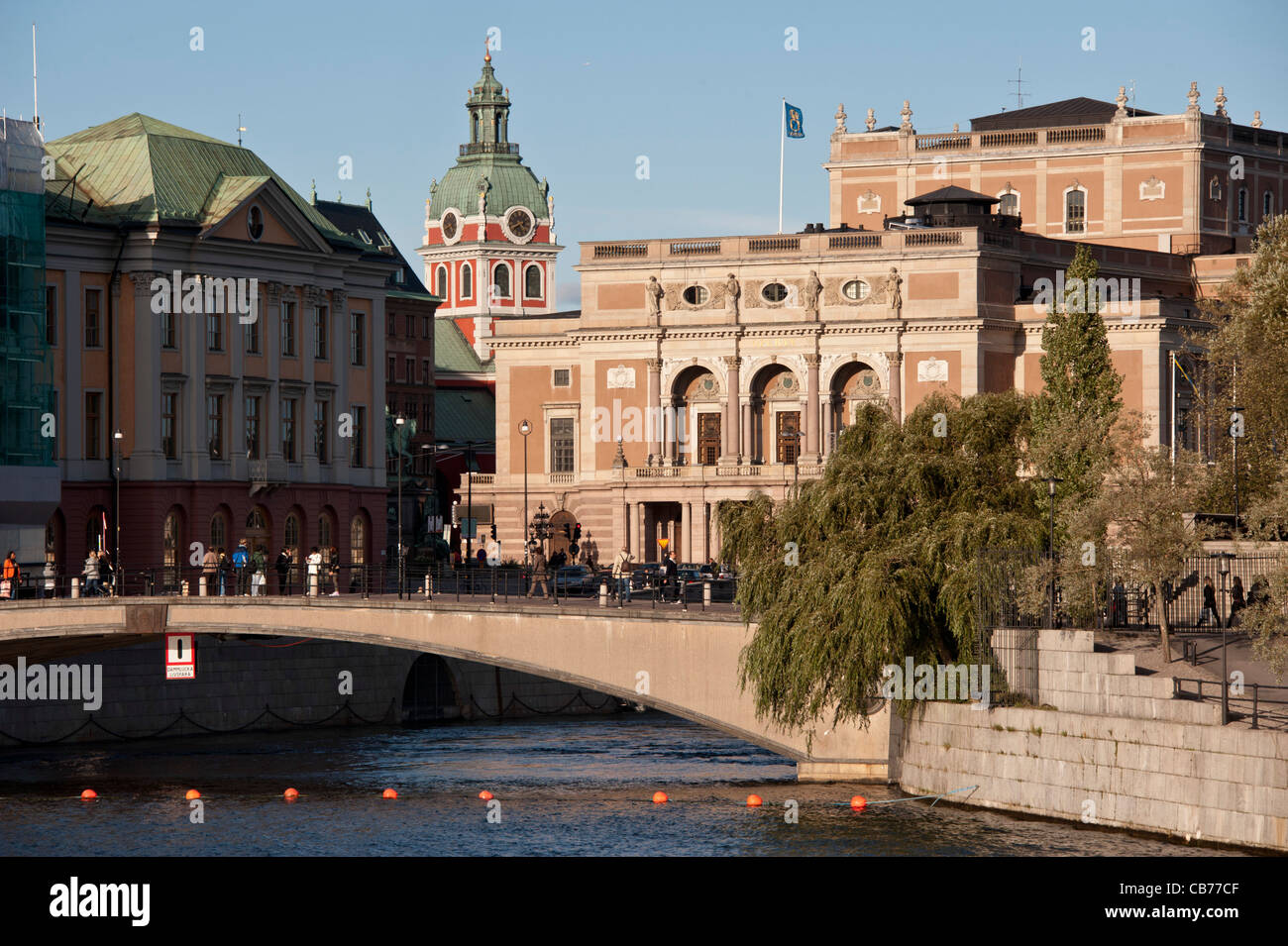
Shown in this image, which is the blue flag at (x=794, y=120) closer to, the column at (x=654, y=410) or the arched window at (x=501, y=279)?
the column at (x=654, y=410)

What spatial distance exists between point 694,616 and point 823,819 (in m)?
8.47

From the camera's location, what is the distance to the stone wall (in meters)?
43.8

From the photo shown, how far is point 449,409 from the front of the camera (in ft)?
545

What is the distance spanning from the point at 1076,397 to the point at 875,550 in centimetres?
1898

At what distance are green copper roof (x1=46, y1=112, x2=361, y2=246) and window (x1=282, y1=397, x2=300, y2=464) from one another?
776cm

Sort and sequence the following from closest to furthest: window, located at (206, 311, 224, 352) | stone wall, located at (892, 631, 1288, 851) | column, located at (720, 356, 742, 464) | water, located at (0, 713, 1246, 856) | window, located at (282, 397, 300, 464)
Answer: stone wall, located at (892, 631, 1288, 851) < water, located at (0, 713, 1246, 856) < window, located at (206, 311, 224, 352) < window, located at (282, 397, 300, 464) < column, located at (720, 356, 742, 464)

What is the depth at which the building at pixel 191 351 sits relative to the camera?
304ft

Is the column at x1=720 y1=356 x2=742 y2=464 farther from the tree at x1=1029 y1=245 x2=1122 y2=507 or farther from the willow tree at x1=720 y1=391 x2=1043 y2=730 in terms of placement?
the willow tree at x1=720 y1=391 x2=1043 y2=730

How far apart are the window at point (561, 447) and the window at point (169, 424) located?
29.5 meters

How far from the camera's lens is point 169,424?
95312 millimetres

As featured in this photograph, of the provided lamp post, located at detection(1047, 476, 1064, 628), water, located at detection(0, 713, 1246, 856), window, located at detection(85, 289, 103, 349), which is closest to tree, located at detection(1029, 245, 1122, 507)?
lamp post, located at detection(1047, 476, 1064, 628)

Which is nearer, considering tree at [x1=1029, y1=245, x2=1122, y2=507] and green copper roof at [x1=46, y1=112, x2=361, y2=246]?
tree at [x1=1029, y1=245, x2=1122, y2=507]
